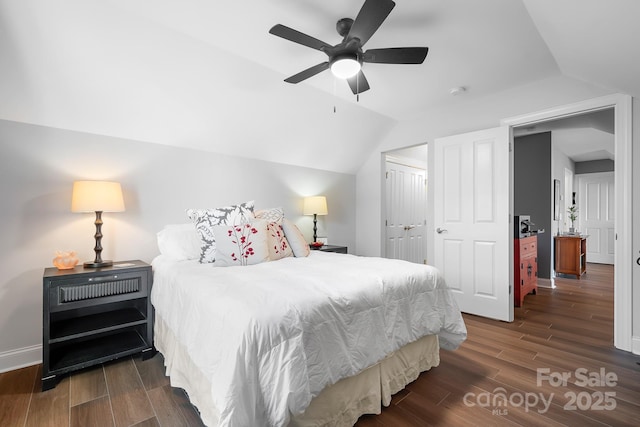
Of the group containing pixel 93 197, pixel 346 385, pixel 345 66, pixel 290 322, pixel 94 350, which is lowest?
pixel 94 350

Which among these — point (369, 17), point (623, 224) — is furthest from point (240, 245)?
point (623, 224)

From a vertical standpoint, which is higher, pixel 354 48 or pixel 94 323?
pixel 354 48

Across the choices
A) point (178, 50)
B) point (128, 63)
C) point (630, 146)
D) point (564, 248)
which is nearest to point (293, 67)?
point (178, 50)

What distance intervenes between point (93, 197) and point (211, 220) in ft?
2.83

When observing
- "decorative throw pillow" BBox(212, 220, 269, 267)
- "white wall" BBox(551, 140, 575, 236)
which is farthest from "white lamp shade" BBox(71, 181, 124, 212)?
"white wall" BBox(551, 140, 575, 236)

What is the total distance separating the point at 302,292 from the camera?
1425 millimetres

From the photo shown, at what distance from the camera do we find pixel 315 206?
3.91 metres

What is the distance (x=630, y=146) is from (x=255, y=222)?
10.4 ft

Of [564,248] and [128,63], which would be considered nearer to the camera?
[128,63]

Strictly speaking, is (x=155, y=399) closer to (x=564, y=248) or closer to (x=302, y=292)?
(x=302, y=292)

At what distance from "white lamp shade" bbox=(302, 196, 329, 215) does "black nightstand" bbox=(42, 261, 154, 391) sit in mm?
2064

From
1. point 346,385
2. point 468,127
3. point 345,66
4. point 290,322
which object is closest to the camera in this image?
point 290,322

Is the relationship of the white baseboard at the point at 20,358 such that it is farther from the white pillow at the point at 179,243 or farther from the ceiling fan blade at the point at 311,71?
the ceiling fan blade at the point at 311,71

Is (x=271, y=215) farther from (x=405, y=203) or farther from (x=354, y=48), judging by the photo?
(x=405, y=203)
